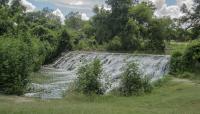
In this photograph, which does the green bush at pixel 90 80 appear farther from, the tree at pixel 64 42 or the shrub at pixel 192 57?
the tree at pixel 64 42

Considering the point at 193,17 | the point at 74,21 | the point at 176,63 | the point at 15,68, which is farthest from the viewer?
the point at 74,21

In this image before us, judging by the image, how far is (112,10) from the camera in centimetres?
5700

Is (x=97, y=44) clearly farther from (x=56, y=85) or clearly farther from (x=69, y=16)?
(x=69, y=16)

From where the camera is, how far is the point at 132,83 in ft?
66.2

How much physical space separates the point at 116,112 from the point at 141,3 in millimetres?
46368

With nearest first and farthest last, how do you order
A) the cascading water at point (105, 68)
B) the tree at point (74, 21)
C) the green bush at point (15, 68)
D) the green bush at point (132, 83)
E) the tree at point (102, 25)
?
the green bush at point (132, 83) < the green bush at point (15, 68) < the cascading water at point (105, 68) < the tree at point (102, 25) < the tree at point (74, 21)

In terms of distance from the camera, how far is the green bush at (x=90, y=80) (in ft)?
64.6

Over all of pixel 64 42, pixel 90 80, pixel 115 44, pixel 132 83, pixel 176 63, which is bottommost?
pixel 132 83

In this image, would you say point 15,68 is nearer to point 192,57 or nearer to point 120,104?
point 120,104

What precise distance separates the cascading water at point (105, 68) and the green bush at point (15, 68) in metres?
1.00

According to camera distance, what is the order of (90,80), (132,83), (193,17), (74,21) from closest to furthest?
(90,80)
(132,83)
(193,17)
(74,21)

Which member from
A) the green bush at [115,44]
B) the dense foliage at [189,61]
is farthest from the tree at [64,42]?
the dense foliage at [189,61]

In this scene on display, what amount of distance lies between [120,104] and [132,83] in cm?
416

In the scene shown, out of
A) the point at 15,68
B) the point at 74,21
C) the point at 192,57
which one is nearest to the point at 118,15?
the point at 192,57
